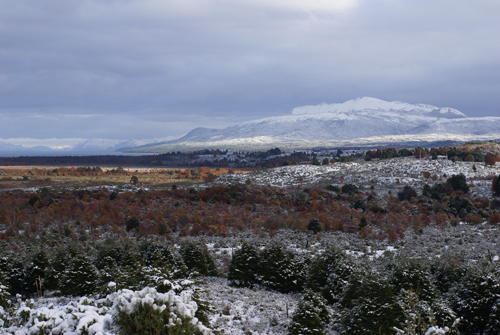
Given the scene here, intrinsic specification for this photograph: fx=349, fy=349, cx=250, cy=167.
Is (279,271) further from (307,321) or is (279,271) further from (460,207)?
(460,207)

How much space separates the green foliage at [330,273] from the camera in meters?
15.7

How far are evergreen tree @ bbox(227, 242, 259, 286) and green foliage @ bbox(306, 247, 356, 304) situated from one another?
340 cm

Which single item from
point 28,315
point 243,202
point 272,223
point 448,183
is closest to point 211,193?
point 243,202

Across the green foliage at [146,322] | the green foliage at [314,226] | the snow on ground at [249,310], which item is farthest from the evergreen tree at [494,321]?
the green foliage at [314,226]

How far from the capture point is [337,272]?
16.1m

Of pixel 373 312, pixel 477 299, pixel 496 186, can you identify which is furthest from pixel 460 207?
pixel 373 312

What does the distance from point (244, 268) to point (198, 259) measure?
2.94 meters

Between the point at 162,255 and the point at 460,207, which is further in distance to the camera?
the point at 460,207

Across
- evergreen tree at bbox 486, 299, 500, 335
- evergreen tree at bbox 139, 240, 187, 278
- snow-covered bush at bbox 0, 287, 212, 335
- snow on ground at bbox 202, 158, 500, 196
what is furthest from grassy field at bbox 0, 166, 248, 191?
evergreen tree at bbox 486, 299, 500, 335

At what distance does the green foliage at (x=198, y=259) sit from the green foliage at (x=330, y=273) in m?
6.40

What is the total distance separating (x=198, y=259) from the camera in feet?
66.6

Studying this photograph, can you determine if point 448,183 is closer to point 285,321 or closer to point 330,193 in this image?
point 330,193

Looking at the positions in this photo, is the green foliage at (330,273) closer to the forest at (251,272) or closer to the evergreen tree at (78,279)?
the forest at (251,272)

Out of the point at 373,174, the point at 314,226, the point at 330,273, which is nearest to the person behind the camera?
the point at 330,273
